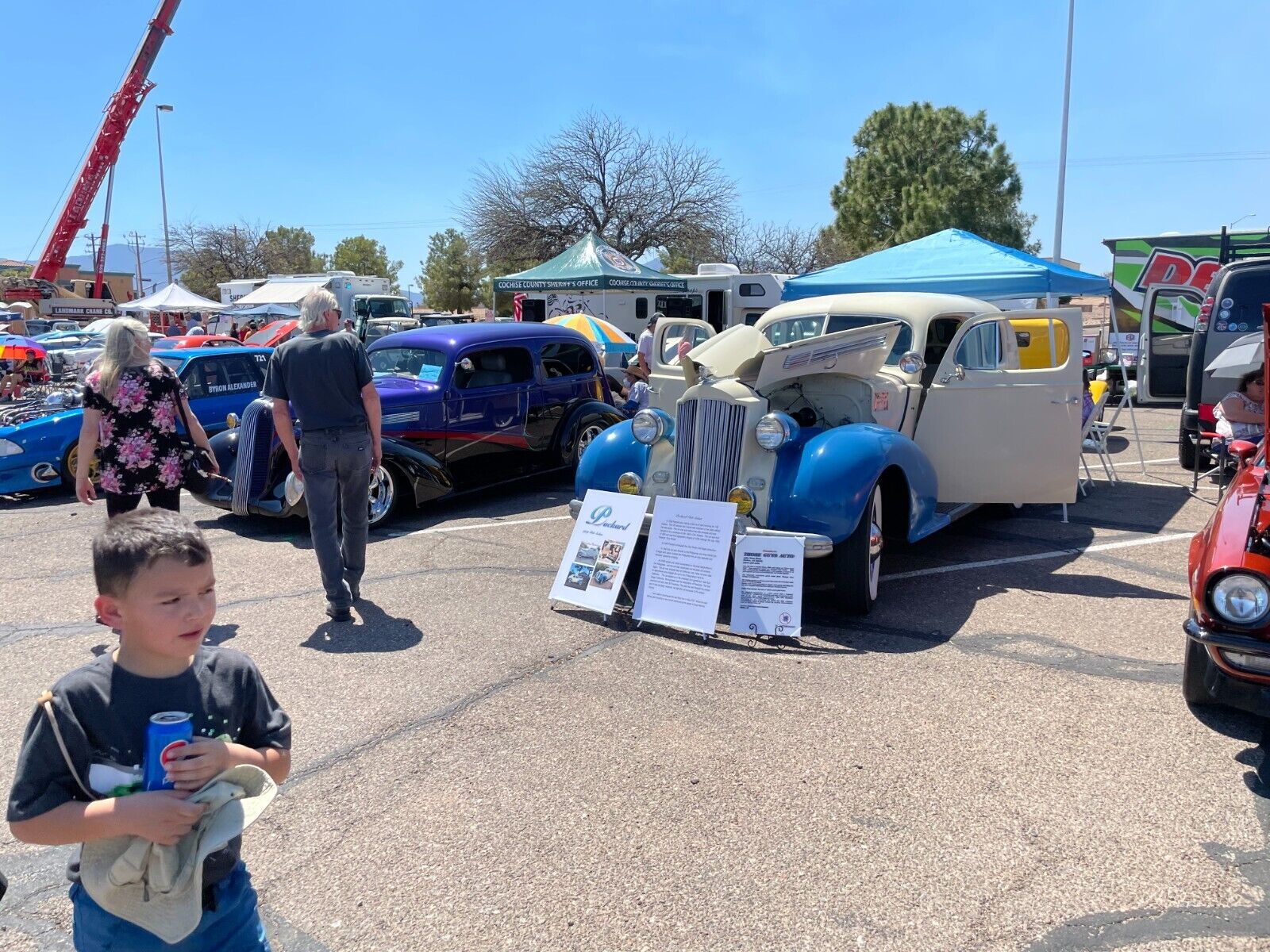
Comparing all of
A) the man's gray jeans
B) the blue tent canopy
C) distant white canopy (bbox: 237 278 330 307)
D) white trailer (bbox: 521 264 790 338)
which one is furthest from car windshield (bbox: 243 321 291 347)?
the man's gray jeans

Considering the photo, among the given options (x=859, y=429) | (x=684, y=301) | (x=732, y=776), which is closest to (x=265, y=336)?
(x=684, y=301)

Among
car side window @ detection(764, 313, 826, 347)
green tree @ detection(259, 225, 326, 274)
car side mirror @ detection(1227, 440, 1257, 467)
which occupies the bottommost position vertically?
car side mirror @ detection(1227, 440, 1257, 467)

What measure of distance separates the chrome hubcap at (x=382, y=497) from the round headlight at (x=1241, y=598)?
625cm

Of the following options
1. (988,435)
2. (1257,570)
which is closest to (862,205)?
(988,435)

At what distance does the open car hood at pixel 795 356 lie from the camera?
602 cm

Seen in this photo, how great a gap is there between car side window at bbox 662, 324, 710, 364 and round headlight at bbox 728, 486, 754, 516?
7.83 feet

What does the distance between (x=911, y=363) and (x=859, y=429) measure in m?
1.18

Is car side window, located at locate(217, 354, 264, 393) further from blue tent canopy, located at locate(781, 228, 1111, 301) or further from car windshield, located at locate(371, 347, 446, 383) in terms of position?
blue tent canopy, located at locate(781, 228, 1111, 301)

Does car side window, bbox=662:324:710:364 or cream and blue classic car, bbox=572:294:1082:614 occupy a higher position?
car side window, bbox=662:324:710:364

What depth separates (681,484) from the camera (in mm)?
5859

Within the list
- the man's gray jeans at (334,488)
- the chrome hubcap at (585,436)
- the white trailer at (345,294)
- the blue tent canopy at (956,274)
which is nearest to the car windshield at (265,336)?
the white trailer at (345,294)

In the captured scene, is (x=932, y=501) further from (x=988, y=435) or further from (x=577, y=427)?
(x=577, y=427)

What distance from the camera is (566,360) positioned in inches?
402

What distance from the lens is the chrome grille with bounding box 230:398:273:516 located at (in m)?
7.64
